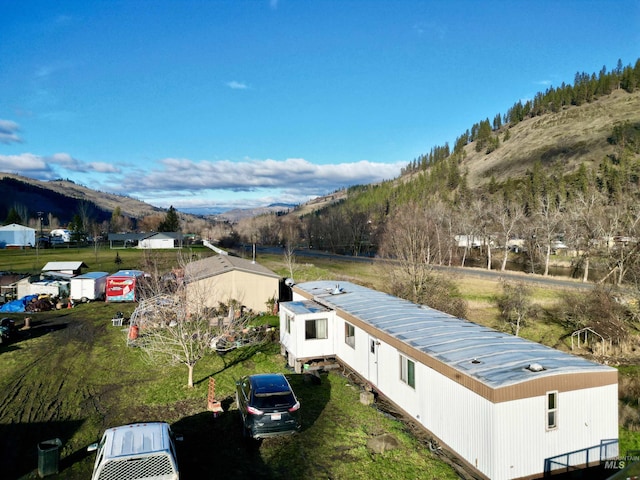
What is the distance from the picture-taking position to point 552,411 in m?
10.5

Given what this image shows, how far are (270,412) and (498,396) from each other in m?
6.33

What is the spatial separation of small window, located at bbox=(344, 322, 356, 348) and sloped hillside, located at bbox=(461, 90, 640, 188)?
11859cm

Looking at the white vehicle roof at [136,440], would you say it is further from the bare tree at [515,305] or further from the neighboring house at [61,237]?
the neighboring house at [61,237]

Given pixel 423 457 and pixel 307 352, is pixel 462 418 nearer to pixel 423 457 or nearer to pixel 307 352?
pixel 423 457

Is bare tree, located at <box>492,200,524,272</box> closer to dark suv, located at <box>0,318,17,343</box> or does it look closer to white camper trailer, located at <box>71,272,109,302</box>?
white camper trailer, located at <box>71,272,109,302</box>

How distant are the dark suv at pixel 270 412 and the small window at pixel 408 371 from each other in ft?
12.6

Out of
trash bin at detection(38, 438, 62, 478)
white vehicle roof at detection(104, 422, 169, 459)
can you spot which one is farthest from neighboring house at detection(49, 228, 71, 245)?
white vehicle roof at detection(104, 422, 169, 459)

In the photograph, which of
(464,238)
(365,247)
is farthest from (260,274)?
(365,247)

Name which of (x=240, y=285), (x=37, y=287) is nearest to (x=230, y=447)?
(x=240, y=285)

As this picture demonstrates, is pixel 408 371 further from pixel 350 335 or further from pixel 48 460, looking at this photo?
pixel 48 460

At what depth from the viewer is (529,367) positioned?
10875 mm

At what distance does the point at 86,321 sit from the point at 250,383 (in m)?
23.3

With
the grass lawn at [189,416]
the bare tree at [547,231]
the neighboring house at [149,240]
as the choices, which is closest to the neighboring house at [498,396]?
the grass lawn at [189,416]

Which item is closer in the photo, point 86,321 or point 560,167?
point 86,321
